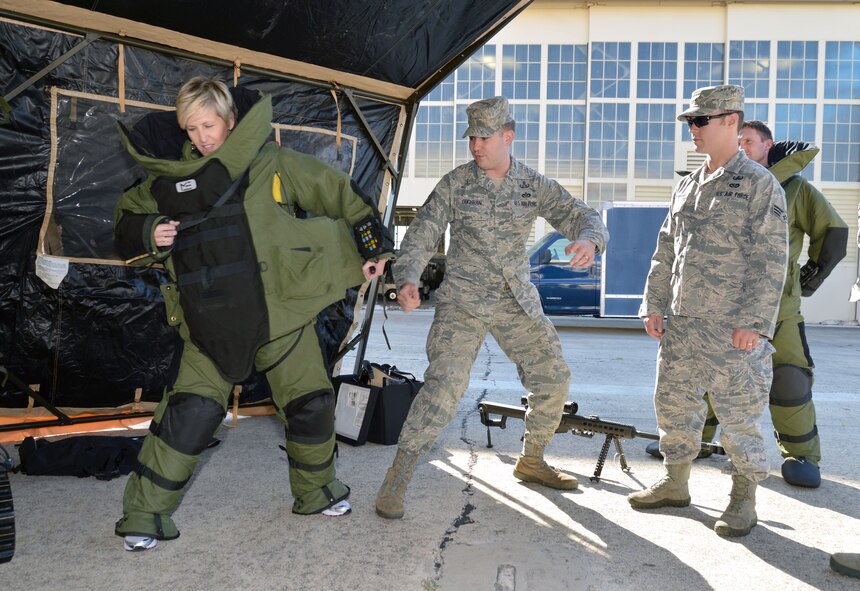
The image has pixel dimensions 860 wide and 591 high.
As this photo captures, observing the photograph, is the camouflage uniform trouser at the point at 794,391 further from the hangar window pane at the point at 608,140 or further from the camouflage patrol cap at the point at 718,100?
the hangar window pane at the point at 608,140

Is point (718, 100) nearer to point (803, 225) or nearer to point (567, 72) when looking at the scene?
point (803, 225)

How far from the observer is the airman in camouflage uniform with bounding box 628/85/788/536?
3482 mm

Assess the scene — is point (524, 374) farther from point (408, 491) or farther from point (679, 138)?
point (679, 138)

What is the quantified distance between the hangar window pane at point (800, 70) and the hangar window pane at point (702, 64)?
1567 mm

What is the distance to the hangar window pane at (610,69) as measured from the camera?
2086 centimetres

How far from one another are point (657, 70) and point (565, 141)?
302 centimetres

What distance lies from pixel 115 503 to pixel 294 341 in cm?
134

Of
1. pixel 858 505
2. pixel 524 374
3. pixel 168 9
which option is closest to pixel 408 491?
pixel 524 374

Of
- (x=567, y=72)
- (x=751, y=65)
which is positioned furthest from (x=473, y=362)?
(x=751, y=65)

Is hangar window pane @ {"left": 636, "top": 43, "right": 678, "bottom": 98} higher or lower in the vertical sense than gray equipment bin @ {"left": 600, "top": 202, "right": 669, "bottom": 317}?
higher

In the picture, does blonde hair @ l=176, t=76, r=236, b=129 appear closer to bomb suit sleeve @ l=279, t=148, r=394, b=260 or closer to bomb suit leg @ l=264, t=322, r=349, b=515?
bomb suit sleeve @ l=279, t=148, r=394, b=260

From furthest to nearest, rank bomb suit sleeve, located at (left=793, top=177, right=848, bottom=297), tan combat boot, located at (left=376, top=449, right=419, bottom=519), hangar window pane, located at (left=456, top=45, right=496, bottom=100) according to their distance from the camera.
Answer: hangar window pane, located at (left=456, top=45, right=496, bottom=100), bomb suit sleeve, located at (left=793, top=177, right=848, bottom=297), tan combat boot, located at (left=376, top=449, right=419, bottom=519)

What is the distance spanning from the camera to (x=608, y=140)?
21031mm

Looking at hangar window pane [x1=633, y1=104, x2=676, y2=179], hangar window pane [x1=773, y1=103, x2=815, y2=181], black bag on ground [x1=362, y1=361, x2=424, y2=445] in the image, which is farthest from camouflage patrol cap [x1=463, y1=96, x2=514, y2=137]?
hangar window pane [x1=773, y1=103, x2=815, y2=181]
